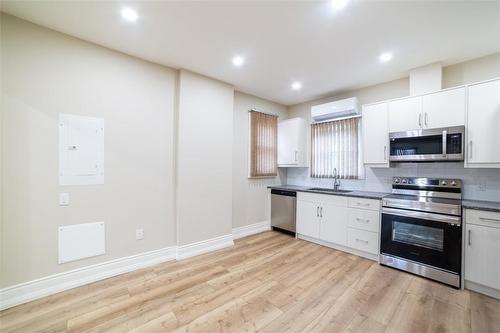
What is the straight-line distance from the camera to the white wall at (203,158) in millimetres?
3115

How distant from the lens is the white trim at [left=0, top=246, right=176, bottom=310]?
2.03 metres

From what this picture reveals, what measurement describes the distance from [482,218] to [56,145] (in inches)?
187

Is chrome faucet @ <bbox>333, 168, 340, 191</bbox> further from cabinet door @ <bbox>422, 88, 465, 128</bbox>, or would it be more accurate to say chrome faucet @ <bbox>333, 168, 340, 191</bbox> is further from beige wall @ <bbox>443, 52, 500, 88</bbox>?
beige wall @ <bbox>443, 52, 500, 88</bbox>

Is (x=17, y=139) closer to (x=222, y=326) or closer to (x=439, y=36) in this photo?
(x=222, y=326)

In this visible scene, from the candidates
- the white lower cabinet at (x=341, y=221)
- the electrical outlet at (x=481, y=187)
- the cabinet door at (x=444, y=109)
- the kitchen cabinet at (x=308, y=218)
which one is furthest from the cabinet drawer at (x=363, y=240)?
the cabinet door at (x=444, y=109)

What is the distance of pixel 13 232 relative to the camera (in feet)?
6.68

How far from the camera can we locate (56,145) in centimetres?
226

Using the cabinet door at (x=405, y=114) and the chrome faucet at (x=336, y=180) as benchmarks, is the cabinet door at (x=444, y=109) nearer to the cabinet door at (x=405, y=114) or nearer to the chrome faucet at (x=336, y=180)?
the cabinet door at (x=405, y=114)

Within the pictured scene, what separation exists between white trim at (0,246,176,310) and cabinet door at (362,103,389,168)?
137 inches

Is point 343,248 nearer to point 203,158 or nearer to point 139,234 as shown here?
point 203,158

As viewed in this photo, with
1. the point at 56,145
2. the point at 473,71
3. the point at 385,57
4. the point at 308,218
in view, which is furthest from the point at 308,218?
the point at 56,145

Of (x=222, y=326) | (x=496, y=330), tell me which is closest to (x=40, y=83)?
(x=222, y=326)

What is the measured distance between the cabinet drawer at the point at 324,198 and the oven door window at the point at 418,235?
30.0 inches

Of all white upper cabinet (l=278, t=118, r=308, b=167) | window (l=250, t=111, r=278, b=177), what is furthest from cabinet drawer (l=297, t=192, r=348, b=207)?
window (l=250, t=111, r=278, b=177)
